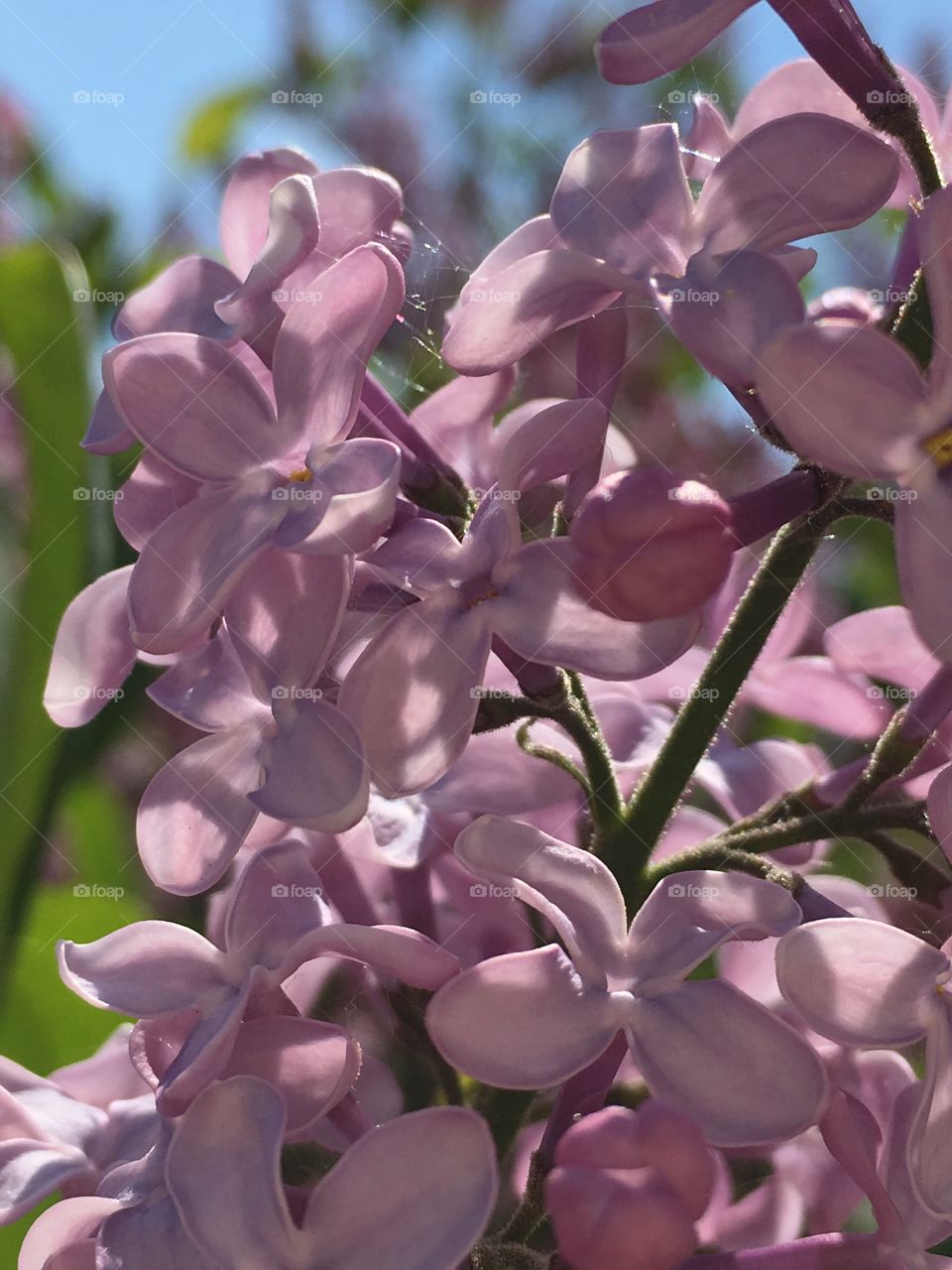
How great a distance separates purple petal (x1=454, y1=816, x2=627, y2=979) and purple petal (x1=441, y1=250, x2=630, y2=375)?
0.18m

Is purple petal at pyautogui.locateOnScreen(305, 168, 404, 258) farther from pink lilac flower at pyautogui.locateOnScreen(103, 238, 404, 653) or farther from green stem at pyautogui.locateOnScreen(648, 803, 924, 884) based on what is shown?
green stem at pyautogui.locateOnScreen(648, 803, 924, 884)

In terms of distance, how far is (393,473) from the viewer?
1.79ft

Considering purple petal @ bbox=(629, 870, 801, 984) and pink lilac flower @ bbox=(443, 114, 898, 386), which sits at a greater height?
pink lilac flower @ bbox=(443, 114, 898, 386)

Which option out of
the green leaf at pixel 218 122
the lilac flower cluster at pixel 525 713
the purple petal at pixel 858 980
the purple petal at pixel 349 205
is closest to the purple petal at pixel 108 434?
the lilac flower cluster at pixel 525 713

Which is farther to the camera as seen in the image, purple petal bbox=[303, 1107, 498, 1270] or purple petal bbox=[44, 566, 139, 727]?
purple petal bbox=[44, 566, 139, 727]

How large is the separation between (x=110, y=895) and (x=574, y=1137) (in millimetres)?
508

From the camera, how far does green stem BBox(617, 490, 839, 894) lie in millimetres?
670

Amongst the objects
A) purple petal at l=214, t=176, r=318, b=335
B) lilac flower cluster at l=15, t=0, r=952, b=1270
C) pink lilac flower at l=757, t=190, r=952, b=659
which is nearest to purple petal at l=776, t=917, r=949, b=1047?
lilac flower cluster at l=15, t=0, r=952, b=1270

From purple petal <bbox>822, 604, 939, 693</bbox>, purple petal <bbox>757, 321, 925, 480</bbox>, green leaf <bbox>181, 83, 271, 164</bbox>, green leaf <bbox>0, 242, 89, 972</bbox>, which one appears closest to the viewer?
purple petal <bbox>757, 321, 925, 480</bbox>

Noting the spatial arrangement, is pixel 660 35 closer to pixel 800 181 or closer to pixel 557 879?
pixel 800 181

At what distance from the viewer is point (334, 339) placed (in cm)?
59

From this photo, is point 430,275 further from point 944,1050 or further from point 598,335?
point 944,1050

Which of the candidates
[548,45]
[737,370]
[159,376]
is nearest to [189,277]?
[159,376]

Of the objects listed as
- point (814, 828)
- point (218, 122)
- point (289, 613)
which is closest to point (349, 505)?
point (289, 613)
